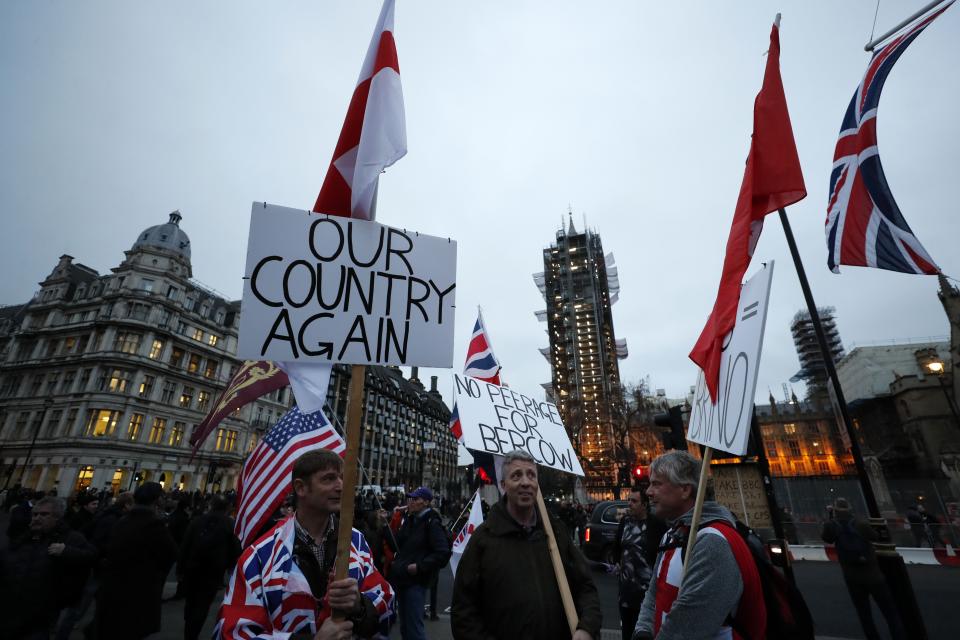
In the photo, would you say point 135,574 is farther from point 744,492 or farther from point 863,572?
point 744,492

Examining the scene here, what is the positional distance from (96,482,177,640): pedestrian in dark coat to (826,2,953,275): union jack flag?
8777 mm

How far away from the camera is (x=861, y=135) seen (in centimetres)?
587

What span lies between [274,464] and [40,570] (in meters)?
2.24

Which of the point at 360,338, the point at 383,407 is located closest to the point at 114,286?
the point at 383,407

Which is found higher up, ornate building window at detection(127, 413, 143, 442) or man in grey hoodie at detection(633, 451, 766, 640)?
ornate building window at detection(127, 413, 143, 442)

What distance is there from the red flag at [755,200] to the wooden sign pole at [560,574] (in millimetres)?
1492

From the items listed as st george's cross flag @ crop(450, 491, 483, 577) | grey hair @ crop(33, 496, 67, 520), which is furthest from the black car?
grey hair @ crop(33, 496, 67, 520)

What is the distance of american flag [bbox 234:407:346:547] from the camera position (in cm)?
559

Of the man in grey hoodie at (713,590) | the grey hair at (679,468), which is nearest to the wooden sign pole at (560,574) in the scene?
the man in grey hoodie at (713,590)

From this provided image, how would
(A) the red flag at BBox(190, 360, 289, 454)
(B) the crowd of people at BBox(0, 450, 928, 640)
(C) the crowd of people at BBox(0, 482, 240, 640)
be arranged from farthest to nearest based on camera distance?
(A) the red flag at BBox(190, 360, 289, 454)
(C) the crowd of people at BBox(0, 482, 240, 640)
(B) the crowd of people at BBox(0, 450, 928, 640)

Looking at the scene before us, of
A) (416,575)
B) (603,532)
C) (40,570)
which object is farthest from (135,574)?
(603,532)

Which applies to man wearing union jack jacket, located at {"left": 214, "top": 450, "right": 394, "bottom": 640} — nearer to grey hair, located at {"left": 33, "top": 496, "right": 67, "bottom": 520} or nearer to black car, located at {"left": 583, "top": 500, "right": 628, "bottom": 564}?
grey hair, located at {"left": 33, "top": 496, "right": 67, "bottom": 520}

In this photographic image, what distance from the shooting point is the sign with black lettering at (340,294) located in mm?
2635

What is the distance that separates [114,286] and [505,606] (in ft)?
195
